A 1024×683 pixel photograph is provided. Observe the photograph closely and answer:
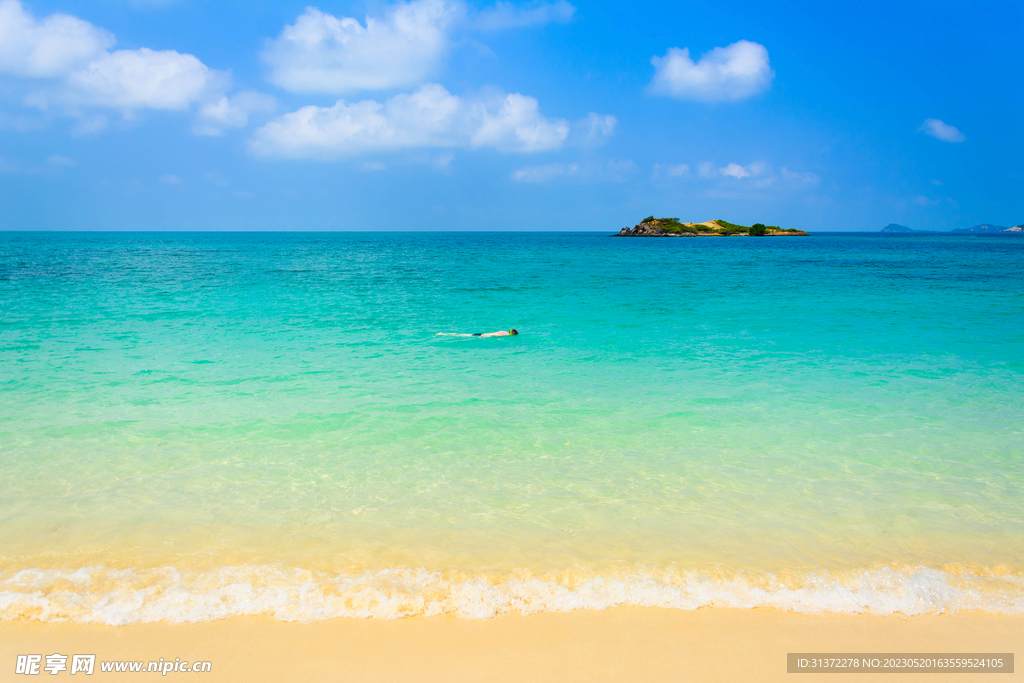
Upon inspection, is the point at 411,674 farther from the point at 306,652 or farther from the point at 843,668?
the point at 843,668

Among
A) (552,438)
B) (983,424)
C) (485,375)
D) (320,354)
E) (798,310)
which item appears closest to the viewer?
(552,438)

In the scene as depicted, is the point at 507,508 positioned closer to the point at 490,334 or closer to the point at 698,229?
the point at 490,334

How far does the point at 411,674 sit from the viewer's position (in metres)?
3.83

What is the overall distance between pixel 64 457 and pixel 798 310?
24211mm

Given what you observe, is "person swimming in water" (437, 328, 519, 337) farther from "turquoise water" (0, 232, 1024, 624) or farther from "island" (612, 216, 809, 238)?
"island" (612, 216, 809, 238)

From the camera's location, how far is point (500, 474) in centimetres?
682

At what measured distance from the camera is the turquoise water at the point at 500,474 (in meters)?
4.71

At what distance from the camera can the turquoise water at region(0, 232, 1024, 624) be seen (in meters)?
4.71

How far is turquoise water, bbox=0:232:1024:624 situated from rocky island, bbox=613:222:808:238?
146 m

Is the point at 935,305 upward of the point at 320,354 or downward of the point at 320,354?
upward

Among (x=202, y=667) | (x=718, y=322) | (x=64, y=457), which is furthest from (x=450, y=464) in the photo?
(x=718, y=322)
